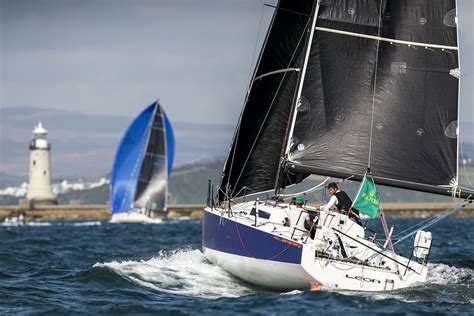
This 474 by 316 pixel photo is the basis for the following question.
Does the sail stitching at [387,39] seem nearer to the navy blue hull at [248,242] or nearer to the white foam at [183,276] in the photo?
the navy blue hull at [248,242]

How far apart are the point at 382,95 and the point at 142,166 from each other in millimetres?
46785

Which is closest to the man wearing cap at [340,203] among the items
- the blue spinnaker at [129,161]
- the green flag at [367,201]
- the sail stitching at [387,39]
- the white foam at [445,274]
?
the green flag at [367,201]

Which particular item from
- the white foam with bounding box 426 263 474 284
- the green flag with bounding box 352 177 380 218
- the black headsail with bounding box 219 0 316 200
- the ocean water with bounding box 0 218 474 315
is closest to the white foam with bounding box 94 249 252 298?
the ocean water with bounding box 0 218 474 315

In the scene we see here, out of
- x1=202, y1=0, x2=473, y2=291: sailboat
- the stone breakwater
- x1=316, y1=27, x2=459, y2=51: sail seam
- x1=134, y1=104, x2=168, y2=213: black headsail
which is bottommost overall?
the stone breakwater

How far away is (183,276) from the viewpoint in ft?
61.1

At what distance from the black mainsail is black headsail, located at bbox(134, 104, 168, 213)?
45.7m

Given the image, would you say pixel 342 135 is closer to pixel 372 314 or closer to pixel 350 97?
pixel 350 97

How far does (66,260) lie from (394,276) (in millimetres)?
9776

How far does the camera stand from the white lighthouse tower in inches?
3951

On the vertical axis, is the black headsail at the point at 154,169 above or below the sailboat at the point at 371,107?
below

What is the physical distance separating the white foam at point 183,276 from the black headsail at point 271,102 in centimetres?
167

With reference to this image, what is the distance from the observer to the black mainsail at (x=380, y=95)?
18.1 metres

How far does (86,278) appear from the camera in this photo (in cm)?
1847

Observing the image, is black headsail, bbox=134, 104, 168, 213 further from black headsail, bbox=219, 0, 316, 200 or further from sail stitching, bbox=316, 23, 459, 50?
sail stitching, bbox=316, 23, 459, 50
